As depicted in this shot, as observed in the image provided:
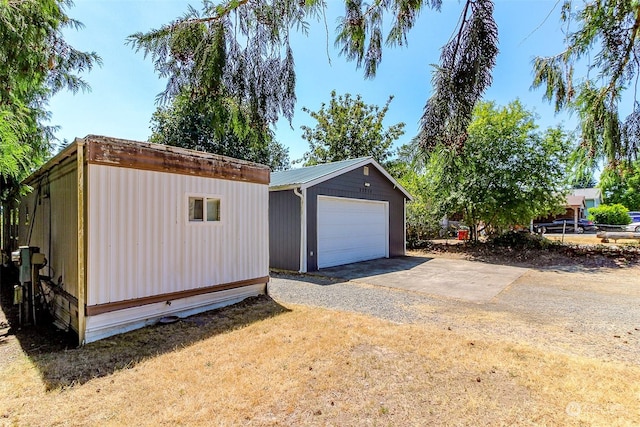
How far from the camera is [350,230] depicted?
10.6 metres

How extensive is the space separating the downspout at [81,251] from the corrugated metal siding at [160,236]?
0.09 meters

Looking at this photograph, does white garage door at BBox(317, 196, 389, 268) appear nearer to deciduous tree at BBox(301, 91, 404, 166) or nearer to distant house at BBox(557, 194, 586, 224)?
deciduous tree at BBox(301, 91, 404, 166)

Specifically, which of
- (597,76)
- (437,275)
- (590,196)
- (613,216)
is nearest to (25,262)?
(597,76)

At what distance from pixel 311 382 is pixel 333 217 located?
7.12 metres

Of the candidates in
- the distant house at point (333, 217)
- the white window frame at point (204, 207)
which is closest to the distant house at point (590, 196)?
the distant house at point (333, 217)

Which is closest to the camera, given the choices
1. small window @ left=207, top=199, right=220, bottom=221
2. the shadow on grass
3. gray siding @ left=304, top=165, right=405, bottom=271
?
the shadow on grass

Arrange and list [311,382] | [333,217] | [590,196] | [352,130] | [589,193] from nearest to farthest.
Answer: [311,382], [333,217], [352,130], [590,196], [589,193]

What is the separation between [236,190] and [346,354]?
3.19 metres

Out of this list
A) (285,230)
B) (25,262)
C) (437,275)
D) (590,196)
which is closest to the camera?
(25,262)

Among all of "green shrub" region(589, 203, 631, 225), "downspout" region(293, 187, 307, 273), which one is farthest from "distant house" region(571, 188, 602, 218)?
"downspout" region(293, 187, 307, 273)

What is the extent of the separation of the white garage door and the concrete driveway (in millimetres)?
387

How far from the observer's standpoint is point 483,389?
9.29 ft

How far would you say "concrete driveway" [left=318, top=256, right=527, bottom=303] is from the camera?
6762 millimetres

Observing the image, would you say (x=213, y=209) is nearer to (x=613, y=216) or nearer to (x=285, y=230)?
(x=285, y=230)
